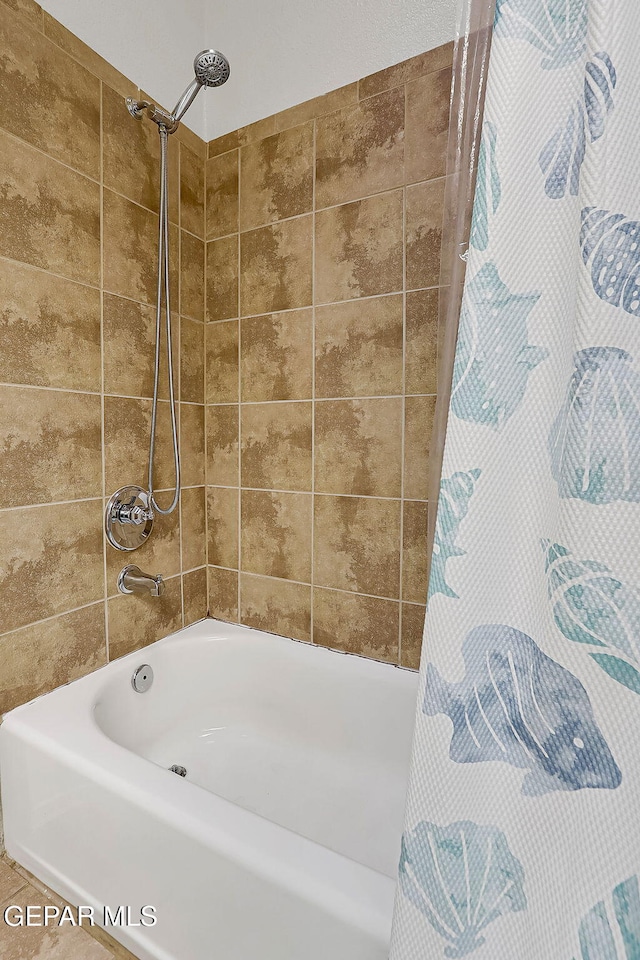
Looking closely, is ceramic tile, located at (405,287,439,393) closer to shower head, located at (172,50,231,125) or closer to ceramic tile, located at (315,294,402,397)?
ceramic tile, located at (315,294,402,397)

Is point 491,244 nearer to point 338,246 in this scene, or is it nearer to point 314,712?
point 338,246

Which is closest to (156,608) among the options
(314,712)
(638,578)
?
(314,712)

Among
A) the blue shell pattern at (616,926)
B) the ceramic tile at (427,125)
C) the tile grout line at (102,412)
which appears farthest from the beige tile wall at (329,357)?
the blue shell pattern at (616,926)

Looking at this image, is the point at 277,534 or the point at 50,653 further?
the point at 277,534

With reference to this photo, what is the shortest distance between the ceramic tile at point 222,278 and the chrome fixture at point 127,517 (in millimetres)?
655

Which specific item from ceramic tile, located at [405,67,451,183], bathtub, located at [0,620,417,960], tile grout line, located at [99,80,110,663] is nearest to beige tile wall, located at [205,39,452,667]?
ceramic tile, located at [405,67,451,183]

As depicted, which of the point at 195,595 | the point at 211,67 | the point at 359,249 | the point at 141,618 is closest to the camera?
the point at 211,67

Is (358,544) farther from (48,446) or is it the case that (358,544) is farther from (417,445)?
(48,446)

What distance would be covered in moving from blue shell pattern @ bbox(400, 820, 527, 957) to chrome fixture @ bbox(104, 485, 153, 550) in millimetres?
1099

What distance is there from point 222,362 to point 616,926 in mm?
1548

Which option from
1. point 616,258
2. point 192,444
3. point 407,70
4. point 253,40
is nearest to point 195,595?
point 192,444

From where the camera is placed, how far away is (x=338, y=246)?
4.50 ft

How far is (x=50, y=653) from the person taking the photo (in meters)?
1.20

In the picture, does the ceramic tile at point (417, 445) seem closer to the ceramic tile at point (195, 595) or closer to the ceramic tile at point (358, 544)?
the ceramic tile at point (358, 544)
